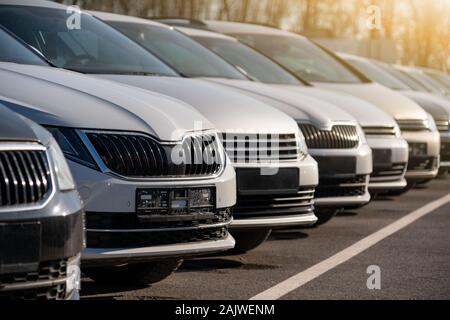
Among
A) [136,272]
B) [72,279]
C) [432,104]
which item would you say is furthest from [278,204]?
[432,104]

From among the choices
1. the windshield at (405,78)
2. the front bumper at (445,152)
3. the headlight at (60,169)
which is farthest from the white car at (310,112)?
the windshield at (405,78)

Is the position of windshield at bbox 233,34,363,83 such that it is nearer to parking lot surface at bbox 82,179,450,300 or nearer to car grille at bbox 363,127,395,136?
car grille at bbox 363,127,395,136

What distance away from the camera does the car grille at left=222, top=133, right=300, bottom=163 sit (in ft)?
28.0

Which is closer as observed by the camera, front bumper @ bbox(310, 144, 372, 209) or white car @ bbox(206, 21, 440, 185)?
front bumper @ bbox(310, 144, 372, 209)

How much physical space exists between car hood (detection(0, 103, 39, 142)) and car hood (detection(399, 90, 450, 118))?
11.6 m

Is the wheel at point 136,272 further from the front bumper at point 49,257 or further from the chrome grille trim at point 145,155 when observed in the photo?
the front bumper at point 49,257

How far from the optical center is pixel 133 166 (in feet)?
22.3

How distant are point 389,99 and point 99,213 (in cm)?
787

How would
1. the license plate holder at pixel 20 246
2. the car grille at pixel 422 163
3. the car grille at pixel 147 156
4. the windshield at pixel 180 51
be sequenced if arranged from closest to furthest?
the license plate holder at pixel 20 246 < the car grille at pixel 147 156 < the windshield at pixel 180 51 < the car grille at pixel 422 163

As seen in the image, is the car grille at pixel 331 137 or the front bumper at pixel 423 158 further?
the front bumper at pixel 423 158

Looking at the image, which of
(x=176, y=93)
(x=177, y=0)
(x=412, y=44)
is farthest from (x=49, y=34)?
(x=412, y=44)

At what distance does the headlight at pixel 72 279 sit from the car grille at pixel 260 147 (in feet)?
9.80

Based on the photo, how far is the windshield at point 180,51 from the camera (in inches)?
420

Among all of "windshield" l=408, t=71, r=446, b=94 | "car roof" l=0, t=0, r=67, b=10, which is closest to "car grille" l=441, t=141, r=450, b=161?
"windshield" l=408, t=71, r=446, b=94
